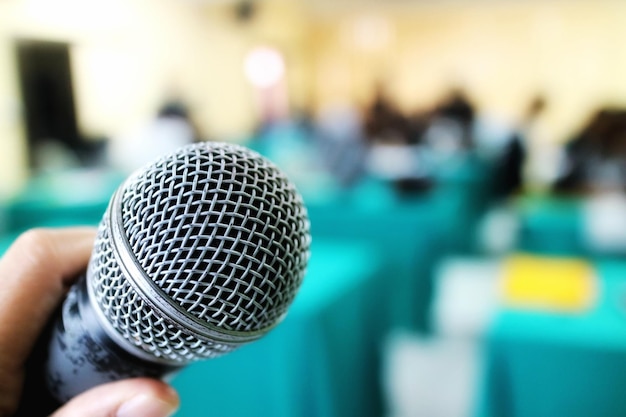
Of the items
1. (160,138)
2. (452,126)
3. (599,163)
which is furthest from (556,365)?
(452,126)

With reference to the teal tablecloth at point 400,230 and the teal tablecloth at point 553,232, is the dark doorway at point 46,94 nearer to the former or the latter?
the teal tablecloth at point 400,230

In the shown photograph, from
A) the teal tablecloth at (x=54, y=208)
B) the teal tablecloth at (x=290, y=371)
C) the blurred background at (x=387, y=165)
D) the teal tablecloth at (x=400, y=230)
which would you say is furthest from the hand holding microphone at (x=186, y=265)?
the teal tablecloth at (x=54, y=208)

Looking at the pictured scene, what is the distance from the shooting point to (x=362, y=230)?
9.35 feet

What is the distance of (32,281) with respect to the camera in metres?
0.54

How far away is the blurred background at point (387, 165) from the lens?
1516 mm

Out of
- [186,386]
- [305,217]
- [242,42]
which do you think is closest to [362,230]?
[186,386]

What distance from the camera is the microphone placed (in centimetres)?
44

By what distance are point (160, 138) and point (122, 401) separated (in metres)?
3.93

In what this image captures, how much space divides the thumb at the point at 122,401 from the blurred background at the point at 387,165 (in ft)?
0.74

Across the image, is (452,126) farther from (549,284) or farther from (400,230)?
(549,284)

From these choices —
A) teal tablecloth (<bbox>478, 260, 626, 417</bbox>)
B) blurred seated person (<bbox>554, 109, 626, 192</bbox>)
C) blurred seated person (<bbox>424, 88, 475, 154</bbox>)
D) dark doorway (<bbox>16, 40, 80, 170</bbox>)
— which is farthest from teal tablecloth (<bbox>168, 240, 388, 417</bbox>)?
dark doorway (<bbox>16, 40, 80, 170</bbox>)

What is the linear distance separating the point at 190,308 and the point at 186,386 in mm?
1123

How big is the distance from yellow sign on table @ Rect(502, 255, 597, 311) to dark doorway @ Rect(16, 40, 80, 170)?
4919mm

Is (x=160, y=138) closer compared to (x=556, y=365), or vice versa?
(x=556, y=365)
